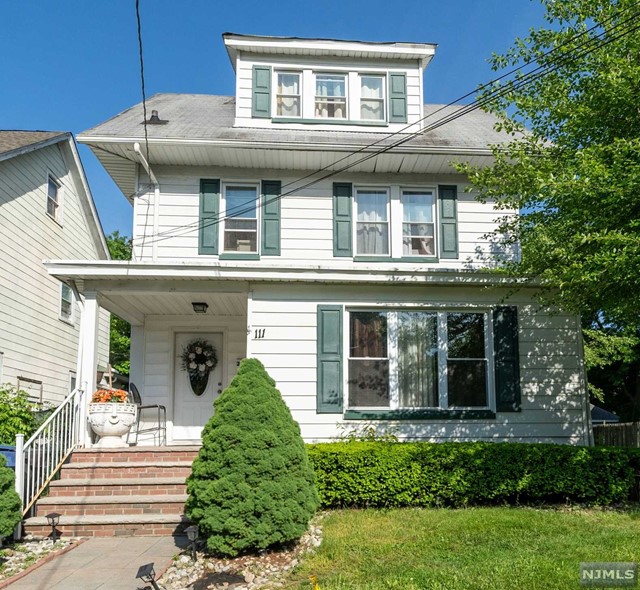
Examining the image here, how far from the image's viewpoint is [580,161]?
6.99 m

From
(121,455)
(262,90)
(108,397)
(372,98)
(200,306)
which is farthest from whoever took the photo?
(372,98)

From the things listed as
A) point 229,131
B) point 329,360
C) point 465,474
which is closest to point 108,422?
point 329,360

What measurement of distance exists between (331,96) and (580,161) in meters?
5.30

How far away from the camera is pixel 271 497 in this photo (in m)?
5.32

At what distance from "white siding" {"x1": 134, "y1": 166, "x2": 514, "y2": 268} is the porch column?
1.55 meters

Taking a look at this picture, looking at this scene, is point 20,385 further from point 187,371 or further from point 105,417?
point 105,417

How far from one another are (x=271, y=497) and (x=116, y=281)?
4485mm

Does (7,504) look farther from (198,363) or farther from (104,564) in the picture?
(198,363)

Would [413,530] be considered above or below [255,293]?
below

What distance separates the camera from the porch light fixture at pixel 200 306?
30.5ft

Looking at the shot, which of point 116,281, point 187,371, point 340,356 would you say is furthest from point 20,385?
point 340,356

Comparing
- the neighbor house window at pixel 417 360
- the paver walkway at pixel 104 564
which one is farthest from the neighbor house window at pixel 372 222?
the paver walkway at pixel 104 564

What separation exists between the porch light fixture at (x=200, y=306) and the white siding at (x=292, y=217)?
2.79 ft

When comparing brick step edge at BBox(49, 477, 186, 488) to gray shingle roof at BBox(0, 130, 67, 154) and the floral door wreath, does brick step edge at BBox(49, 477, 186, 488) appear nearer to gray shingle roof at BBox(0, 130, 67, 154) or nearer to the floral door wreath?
the floral door wreath
